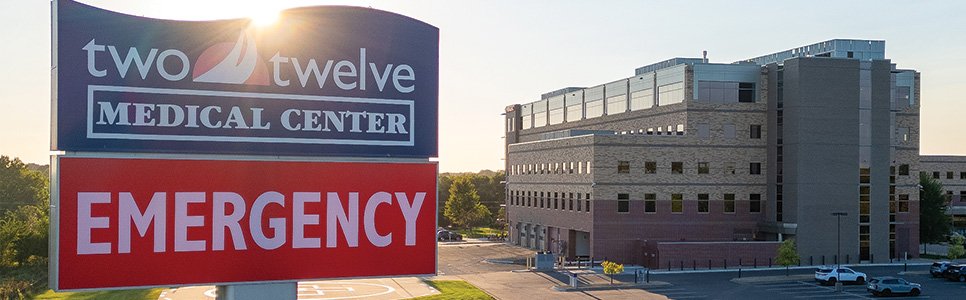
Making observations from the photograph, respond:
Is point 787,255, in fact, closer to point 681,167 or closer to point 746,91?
point 681,167

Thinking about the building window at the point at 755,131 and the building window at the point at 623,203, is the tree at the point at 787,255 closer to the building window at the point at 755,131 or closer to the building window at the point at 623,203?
the building window at the point at 755,131

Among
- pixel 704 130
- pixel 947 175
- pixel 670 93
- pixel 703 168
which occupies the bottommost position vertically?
pixel 947 175

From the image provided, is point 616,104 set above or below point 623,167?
above

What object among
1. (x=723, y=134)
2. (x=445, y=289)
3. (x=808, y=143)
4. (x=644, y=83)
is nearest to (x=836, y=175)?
(x=808, y=143)

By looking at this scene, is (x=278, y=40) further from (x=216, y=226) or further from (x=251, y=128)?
(x=216, y=226)

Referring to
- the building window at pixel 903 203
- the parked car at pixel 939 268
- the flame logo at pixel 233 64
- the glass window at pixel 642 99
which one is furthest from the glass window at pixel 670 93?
the flame logo at pixel 233 64

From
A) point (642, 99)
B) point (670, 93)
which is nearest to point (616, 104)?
point (642, 99)

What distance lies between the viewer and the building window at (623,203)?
71750 mm

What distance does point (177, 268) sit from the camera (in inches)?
839

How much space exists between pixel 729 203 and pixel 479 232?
44.9 meters

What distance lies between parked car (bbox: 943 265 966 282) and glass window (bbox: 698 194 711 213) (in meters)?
18.3

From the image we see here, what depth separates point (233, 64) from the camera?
21.7 metres

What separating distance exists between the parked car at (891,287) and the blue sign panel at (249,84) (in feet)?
127

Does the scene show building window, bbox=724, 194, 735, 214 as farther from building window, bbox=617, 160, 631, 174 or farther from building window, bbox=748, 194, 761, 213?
building window, bbox=617, 160, 631, 174
